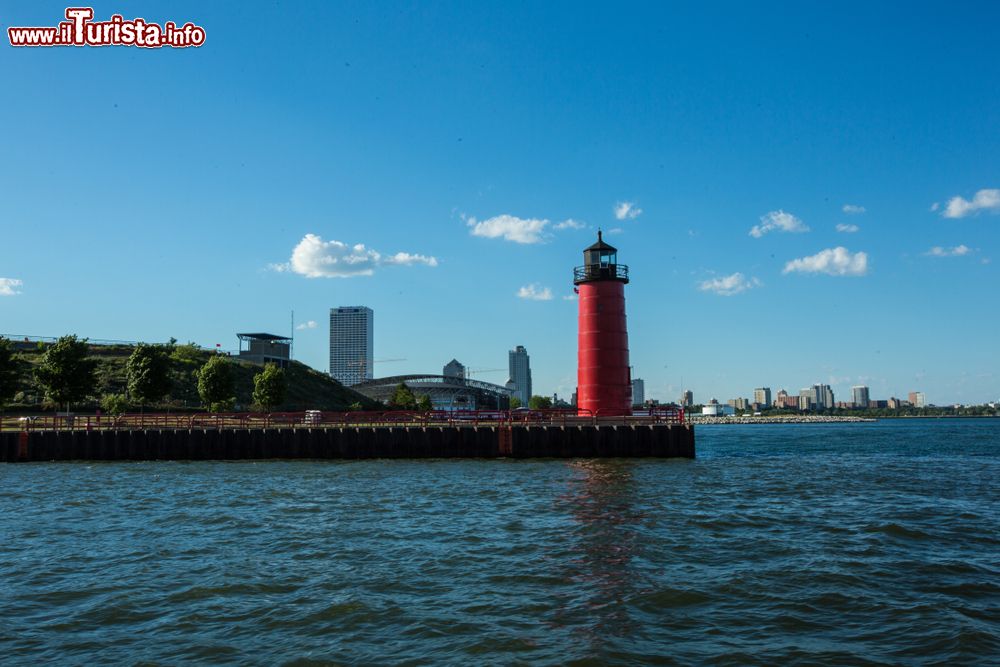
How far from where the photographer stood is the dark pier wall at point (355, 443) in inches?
1820

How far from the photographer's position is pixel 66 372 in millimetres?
69438

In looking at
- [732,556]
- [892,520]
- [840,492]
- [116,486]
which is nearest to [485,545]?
[732,556]

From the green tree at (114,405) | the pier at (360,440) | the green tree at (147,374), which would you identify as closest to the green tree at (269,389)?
the green tree at (147,374)

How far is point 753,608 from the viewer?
13.1m

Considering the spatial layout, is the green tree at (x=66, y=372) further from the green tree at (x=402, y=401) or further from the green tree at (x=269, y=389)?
the green tree at (x=402, y=401)

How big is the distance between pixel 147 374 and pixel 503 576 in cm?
6894

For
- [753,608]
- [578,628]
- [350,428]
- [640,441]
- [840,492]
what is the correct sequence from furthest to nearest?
[350,428] → [640,441] → [840,492] → [753,608] → [578,628]

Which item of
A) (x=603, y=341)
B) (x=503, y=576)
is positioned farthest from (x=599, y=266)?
(x=503, y=576)

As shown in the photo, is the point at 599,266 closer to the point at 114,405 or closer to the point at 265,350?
the point at 114,405

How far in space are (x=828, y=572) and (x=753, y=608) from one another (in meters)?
3.62

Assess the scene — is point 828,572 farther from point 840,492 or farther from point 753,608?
point 840,492

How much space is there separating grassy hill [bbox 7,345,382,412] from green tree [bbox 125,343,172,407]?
4.69m

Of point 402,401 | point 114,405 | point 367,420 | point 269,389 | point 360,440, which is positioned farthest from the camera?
point 402,401

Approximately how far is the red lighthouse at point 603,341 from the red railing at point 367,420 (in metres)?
1.16
